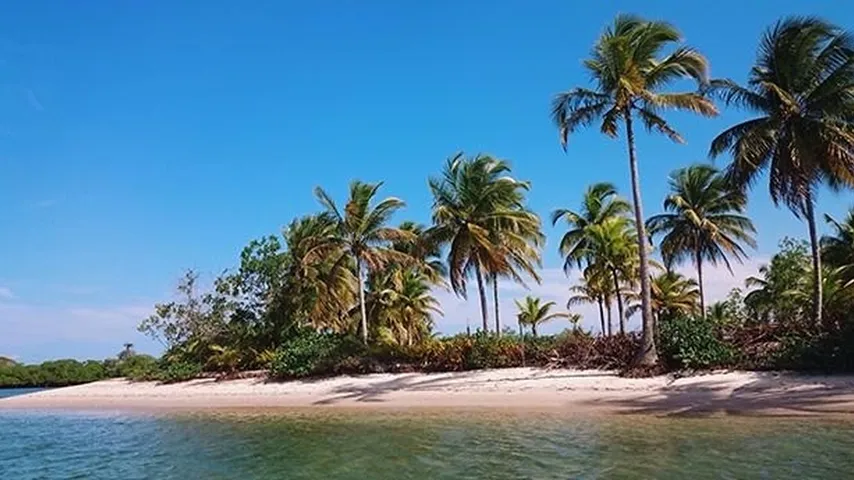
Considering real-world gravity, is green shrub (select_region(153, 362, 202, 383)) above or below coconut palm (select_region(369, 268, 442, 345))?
below

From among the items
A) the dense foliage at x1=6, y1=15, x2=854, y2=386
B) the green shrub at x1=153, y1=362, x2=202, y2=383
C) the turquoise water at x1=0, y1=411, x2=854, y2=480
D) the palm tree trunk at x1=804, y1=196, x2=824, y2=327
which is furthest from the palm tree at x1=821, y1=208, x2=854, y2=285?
the green shrub at x1=153, y1=362, x2=202, y2=383

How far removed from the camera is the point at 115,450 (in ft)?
60.3

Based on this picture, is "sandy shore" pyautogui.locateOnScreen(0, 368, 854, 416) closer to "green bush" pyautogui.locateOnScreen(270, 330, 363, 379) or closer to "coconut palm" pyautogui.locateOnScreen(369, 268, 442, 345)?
"green bush" pyautogui.locateOnScreen(270, 330, 363, 379)

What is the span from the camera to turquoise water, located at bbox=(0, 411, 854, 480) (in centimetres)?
1214

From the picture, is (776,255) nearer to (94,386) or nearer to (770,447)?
(770,447)

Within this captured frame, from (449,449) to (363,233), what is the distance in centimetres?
1838

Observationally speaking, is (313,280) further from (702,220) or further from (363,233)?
(702,220)

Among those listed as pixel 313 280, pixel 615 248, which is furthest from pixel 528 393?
pixel 313 280

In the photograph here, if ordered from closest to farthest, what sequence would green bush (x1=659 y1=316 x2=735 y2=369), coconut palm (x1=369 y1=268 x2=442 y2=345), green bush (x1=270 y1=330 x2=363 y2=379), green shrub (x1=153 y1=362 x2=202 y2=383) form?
green bush (x1=659 y1=316 x2=735 y2=369), green bush (x1=270 y1=330 x2=363 y2=379), green shrub (x1=153 y1=362 x2=202 y2=383), coconut palm (x1=369 y1=268 x2=442 y2=345)

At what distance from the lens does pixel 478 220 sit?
31203 mm

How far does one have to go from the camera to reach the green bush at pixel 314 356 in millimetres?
30172

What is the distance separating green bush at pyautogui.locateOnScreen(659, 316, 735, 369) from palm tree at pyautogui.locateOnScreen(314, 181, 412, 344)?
13393 mm

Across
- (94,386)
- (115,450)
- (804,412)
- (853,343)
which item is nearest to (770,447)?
(804,412)

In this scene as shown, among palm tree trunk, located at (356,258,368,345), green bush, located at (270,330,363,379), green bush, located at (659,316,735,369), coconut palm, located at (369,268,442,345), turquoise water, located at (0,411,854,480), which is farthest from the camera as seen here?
coconut palm, located at (369,268,442,345)
